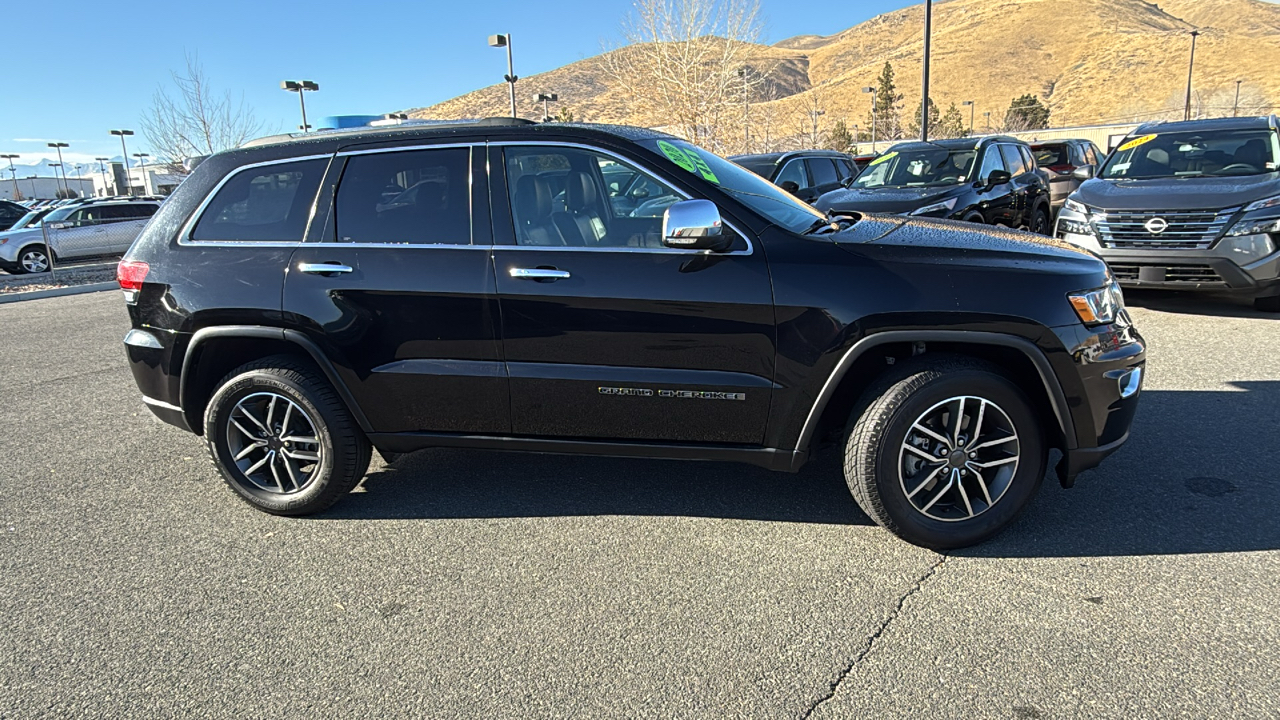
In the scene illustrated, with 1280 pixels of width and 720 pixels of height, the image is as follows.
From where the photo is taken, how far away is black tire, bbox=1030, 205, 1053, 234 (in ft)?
37.1

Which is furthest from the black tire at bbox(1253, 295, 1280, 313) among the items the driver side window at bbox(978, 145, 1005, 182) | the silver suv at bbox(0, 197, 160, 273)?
the silver suv at bbox(0, 197, 160, 273)

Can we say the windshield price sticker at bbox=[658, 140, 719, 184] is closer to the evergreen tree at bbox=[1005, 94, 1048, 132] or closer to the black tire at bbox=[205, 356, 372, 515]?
the black tire at bbox=[205, 356, 372, 515]

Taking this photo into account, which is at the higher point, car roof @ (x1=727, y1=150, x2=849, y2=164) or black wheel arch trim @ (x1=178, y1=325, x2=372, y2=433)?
car roof @ (x1=727, y1=150, x2=849, y2=164)

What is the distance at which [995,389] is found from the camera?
3.12 metres

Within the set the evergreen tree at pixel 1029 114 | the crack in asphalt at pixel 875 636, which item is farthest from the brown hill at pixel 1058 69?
the crack in asphalt at pixel 875 636

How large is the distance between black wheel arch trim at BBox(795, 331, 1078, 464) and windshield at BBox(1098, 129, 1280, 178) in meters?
6.39

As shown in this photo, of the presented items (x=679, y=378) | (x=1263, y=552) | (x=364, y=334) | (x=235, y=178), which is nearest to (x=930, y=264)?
(x=679, y=378)

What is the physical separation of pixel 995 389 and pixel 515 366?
6.51 feet

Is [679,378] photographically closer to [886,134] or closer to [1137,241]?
[1137,241]

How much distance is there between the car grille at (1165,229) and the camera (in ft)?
22.8

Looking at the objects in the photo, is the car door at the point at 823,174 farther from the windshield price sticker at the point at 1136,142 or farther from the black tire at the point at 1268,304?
the black tire at the point at 1268,304

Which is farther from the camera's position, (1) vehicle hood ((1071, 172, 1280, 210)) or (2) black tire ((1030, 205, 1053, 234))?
(2) black tire ((1030, 205, 1053, 234))

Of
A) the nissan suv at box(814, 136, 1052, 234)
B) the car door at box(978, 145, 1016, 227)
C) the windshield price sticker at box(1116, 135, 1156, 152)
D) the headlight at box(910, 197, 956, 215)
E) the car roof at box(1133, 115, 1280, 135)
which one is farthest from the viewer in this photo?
the car door at box(978, 145, 1016, 227)

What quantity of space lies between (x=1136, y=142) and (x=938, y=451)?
24.6ft
